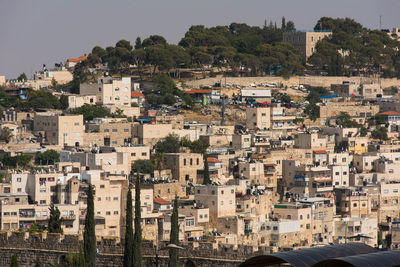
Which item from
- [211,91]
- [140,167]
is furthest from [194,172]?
[211,91]

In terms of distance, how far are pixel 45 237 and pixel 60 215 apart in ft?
50.0

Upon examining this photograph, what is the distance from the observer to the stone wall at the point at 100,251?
2581 centimetres

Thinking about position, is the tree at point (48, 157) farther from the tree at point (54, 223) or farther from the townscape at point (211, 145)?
the tree at point (54, 223)

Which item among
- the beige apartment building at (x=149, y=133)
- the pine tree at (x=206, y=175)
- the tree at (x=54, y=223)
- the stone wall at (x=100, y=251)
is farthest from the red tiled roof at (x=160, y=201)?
the stone wall at (x=100, y=251)

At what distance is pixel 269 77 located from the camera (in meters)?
82.2

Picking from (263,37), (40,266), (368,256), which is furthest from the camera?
(263,37)

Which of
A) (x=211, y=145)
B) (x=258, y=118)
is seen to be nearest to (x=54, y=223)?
(x=211, y=145)

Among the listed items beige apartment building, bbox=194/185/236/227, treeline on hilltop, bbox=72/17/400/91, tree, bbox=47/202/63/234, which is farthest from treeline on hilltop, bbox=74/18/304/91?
tree, bbox=47/202/63/234

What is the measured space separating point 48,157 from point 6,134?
5487 mm

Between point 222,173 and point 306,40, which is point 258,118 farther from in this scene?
point 306,40

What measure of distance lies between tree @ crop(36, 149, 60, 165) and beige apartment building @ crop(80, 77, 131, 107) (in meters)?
14.0

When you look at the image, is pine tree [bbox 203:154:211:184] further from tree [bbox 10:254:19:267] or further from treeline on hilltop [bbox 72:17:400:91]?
tree [bbox 10:254:19:267]

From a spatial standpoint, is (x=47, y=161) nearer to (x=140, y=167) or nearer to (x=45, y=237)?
(x=140, y=167)

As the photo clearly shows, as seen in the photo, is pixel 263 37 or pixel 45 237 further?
pixel 263 37
